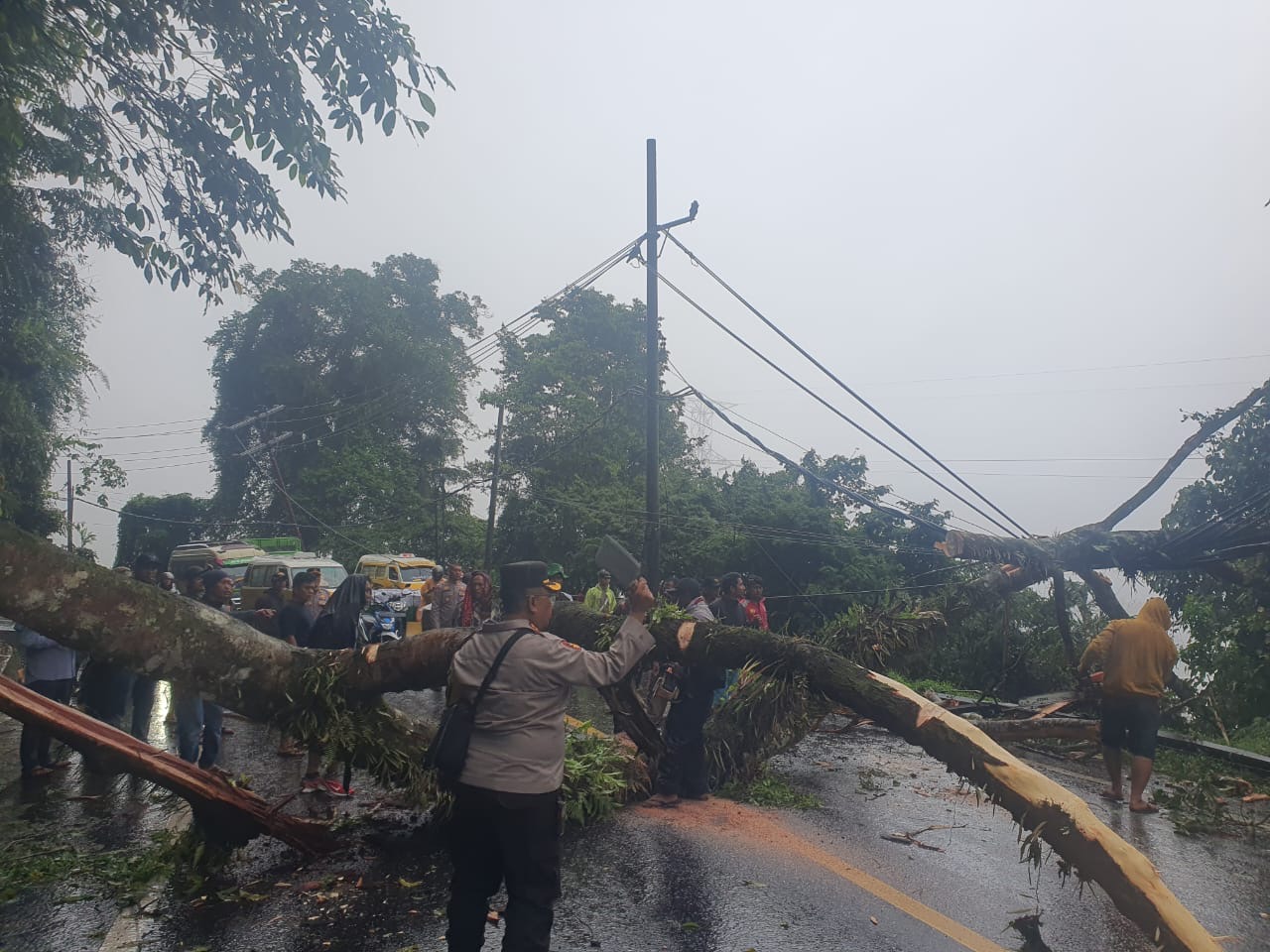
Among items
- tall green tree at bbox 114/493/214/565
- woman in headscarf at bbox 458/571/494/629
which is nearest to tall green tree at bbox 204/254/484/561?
tall green tree at bbox 114/493/214/565

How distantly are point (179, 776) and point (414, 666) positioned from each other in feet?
4.42

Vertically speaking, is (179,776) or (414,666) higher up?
(414,666)

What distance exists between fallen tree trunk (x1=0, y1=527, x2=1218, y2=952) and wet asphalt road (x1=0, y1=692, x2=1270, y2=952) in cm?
47

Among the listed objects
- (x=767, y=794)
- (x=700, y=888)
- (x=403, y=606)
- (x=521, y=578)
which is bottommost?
(x=403, y=606)

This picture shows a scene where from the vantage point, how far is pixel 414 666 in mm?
5141

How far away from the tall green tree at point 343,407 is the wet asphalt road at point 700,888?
109ft

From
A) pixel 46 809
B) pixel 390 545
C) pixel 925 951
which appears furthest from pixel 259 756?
pixel 390 545

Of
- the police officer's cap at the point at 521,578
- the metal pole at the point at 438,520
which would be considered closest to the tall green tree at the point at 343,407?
the metal pole at the point at 438,520

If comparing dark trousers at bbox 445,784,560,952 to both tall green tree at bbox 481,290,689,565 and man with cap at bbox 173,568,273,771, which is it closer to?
man with cap at bbox 173,568,273,771

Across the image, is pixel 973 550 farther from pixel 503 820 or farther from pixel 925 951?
pixel 503 820

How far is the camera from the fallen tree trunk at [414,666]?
388 cm

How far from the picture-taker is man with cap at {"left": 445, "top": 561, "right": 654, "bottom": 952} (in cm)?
327

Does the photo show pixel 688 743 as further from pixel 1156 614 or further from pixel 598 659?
pixel 1156 614

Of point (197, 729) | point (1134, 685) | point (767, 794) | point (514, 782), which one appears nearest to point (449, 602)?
point (197, 729)
